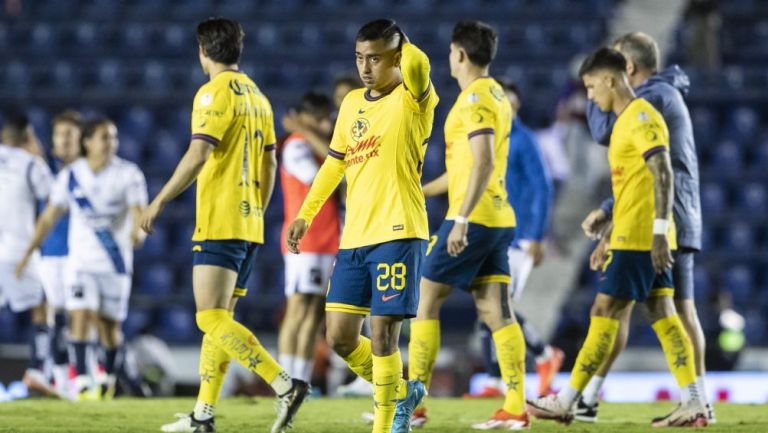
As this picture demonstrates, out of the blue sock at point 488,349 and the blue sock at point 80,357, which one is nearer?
the blue sock at point 488,349

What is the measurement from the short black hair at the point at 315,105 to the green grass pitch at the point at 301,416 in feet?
6.77

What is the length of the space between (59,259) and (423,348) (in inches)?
175

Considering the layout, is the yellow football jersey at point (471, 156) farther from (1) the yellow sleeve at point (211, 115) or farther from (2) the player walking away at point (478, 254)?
(1) the yellow sleeve at point (211, 115)

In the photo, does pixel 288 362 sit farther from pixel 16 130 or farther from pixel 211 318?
pixel 16 130

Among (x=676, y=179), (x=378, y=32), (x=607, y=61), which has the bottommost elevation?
(x=676, y=179)

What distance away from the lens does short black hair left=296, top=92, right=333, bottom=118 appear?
8922 mm

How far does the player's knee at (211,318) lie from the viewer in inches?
257

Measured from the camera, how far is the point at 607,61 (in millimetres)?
6953

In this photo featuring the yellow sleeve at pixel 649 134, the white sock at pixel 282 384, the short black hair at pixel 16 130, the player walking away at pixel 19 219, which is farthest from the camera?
the short black hair at pixel 16 130

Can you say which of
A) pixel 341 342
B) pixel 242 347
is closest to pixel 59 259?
pixel 242 347

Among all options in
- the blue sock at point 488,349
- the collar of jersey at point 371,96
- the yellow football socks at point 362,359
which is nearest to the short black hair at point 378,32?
the collar of jersey at point 371,96

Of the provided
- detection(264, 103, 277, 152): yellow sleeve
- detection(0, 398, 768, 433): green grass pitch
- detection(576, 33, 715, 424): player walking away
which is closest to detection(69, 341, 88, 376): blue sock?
detection(0, 398, 768, 433): green grass pitch

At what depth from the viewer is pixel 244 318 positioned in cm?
1452

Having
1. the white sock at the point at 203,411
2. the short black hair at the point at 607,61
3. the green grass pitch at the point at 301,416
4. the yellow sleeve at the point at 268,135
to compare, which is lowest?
the green grass pitch at the point at 301,416
